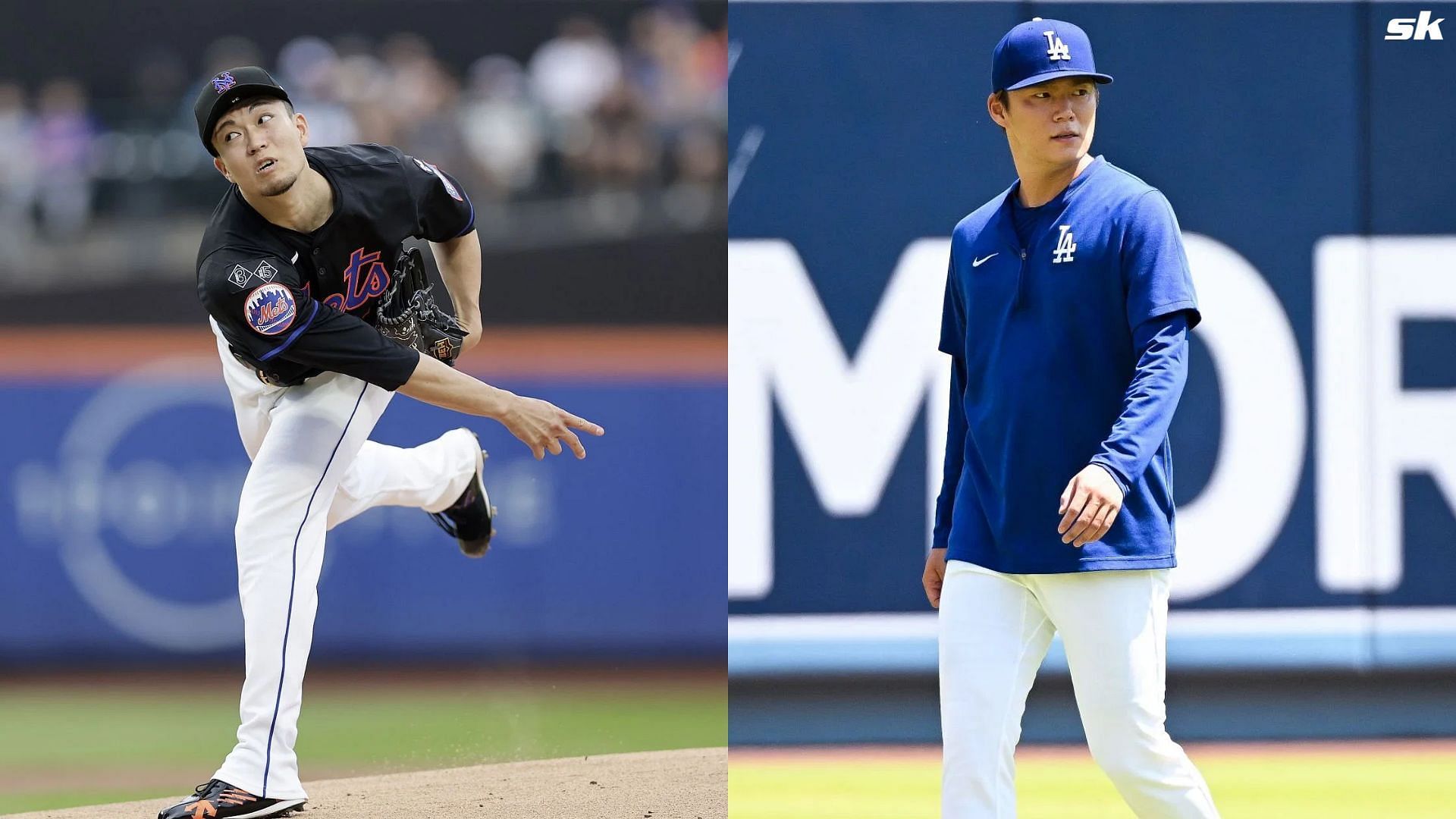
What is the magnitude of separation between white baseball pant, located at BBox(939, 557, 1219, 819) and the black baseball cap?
83.4 inches

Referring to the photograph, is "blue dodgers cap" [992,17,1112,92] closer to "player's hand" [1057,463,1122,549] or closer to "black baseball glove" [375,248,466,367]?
"player's hand" [1057,463,1122,549]

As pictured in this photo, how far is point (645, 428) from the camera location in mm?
7430

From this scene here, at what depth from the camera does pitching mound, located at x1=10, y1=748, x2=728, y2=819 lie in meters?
4.10

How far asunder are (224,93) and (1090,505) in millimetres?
2294

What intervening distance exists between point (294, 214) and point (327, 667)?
3.69m

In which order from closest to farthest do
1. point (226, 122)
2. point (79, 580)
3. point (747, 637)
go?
point (226, 122) < point (747, 637) < point (79, 580)

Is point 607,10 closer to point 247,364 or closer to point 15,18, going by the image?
point 15,18

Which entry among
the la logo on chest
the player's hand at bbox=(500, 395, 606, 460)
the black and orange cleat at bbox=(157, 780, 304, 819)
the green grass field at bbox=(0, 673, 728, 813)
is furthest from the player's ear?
the green grass field at bbox=(0, 673, 728, 813)

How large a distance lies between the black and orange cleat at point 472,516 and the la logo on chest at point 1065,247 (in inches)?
95.8

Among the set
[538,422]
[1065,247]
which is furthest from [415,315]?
[1065,247]

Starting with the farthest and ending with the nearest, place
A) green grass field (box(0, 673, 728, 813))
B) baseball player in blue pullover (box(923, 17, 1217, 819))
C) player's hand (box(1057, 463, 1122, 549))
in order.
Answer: green grass field (box(0, 673, 728, 813))
baseball player in blue pullover (box(923, 17, 1217, 819))
player's hand (box(1057, 463, 1122, 549))

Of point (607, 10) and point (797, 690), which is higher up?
point (607, 10)

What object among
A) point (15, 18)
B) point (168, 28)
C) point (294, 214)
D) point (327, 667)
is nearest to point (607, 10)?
point (168, 28)

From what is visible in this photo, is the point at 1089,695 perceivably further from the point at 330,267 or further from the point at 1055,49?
the point at 330,267
